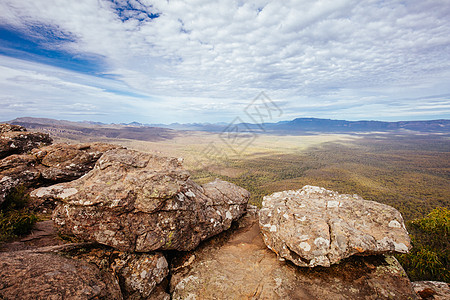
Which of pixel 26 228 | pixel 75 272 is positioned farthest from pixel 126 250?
pixel 26 228

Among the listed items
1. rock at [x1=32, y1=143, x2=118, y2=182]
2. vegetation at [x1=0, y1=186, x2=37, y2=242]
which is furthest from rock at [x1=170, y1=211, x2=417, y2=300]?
rock at [x1=32, y1=143, x2=118, y2=182]

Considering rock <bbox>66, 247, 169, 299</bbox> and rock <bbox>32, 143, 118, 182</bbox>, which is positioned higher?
rock <bbox>32, 143, 118, 182</bbox>

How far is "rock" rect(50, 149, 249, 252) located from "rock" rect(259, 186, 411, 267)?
12.8 ft

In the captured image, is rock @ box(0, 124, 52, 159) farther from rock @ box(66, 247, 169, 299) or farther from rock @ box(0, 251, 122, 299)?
rock @ box(66, 247, 169, 299)

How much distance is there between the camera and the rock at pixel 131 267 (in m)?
7.31

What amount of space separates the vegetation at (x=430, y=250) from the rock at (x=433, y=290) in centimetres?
360

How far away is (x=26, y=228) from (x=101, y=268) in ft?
16.6

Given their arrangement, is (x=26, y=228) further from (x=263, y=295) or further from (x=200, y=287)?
(x=263, y=295)

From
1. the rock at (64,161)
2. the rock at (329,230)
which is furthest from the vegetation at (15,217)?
the rock at (329,230)

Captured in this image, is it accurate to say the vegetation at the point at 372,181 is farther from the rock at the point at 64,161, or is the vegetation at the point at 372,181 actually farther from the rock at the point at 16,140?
the rock at the point at 16,140

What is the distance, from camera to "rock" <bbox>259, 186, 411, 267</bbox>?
8109mm

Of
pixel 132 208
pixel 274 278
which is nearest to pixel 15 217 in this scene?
pixel 132 208

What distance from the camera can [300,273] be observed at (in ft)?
27.3

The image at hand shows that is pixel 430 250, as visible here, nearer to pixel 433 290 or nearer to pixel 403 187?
pixel 433 290
